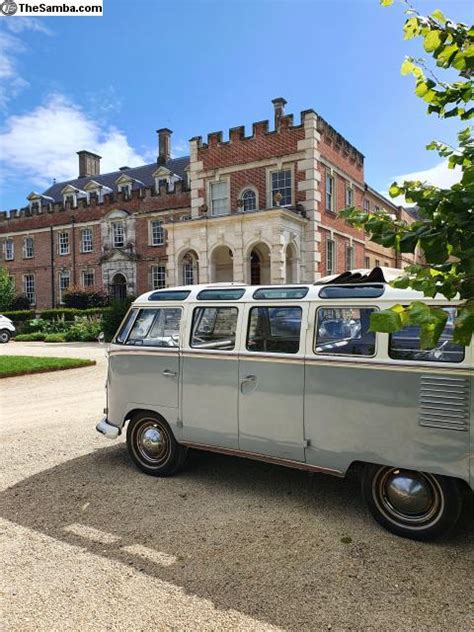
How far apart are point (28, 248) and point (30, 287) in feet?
12.0

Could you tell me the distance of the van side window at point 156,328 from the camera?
5.20 metres

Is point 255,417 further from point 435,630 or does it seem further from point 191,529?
point 435,630

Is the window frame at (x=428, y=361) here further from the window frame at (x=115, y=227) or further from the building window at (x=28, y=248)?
the building window at (x=28, y=248)

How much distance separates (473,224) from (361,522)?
299 centimetres

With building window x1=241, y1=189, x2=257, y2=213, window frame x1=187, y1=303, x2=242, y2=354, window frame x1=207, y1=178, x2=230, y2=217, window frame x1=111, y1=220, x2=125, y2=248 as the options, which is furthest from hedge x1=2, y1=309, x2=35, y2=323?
window frame x1=187, y1=303, x2=242, y2=354

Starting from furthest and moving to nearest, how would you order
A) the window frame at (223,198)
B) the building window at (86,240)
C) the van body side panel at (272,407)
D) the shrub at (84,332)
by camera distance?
1. the building window at (86,240)
2. the window frame at (223,198)
3. the shrub at (84,332)
4. the van body side panel at (272,407)

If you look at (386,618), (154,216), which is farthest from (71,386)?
(154,216)

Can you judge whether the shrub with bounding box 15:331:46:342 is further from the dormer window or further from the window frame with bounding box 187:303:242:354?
the window frame with bounding box 187:303:242:354

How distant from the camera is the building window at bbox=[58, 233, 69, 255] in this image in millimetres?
39438

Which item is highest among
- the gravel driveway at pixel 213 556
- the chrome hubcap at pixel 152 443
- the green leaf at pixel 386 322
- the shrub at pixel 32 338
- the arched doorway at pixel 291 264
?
the arched doorway at pixel 291 264

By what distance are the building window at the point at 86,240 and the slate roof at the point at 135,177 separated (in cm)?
507

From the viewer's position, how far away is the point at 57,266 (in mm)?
39625

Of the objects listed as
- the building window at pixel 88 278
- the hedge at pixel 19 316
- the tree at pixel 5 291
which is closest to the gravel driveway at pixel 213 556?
the hedge at pixel 19 316

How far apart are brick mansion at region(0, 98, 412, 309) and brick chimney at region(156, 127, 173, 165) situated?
10 cm
